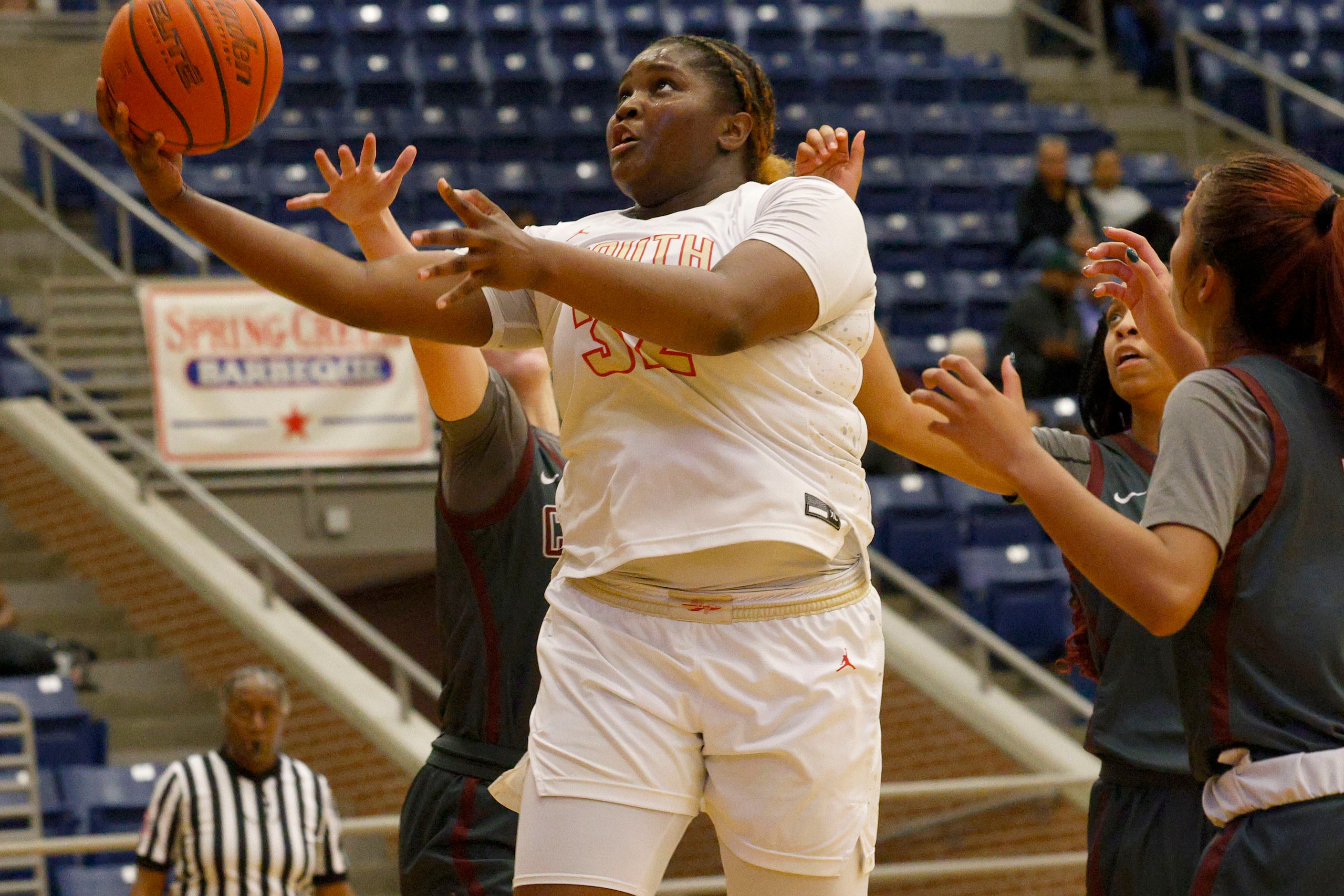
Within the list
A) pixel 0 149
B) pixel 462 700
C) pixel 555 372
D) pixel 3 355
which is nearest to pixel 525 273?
pixel 555 372

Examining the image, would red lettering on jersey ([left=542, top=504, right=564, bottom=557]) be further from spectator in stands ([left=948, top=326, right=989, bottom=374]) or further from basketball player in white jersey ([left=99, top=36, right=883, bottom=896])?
spectator in stands ([left=948, top=326, right=989, bottom=374])

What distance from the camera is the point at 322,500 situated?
337 inches

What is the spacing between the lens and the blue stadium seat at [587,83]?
11.2 m

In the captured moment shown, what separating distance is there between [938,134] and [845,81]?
726 millimetres

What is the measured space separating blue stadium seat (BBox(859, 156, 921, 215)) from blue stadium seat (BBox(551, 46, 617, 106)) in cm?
167

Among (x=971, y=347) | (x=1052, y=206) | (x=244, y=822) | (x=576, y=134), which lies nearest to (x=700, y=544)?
(x=244, y=822)

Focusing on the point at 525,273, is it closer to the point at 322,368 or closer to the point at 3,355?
the point at 322,368

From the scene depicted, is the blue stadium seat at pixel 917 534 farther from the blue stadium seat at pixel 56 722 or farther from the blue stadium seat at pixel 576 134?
the blue stadium seat at pixel 576 134

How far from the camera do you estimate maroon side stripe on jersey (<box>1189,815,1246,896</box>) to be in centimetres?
218

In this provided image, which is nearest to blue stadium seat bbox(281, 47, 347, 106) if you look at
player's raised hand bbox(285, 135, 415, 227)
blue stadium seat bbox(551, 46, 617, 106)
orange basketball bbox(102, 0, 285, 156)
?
blue stadium seat bbox(551, 46, 617, 106)

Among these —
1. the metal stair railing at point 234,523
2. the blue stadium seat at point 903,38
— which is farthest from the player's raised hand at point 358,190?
the blue stadium seat at point 903,38

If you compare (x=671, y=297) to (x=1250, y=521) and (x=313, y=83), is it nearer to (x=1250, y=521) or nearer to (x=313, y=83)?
(x=1250, y=521)

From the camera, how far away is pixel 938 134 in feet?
37.5

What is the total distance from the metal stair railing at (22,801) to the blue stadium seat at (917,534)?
3604 millimetres
